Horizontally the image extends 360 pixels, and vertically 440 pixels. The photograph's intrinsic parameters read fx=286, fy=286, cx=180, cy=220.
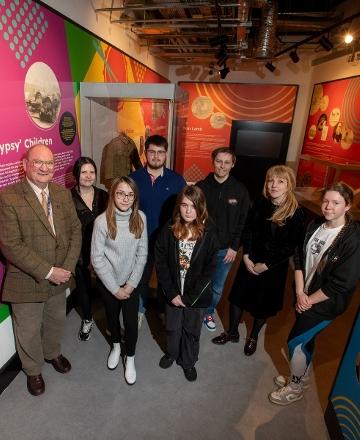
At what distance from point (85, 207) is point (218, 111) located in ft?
18.2

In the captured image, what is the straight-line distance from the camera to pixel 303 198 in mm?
4934

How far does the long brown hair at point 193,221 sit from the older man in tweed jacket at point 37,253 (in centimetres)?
73

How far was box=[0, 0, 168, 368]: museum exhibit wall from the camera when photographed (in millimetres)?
1966

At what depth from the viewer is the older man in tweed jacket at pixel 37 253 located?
173 centimetres

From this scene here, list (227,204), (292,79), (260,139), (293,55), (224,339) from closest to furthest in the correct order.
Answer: (227,204), (224,339), (293,55), (292,79), (260,139)

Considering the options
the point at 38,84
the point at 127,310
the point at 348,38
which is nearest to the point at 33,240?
the point at 127,310

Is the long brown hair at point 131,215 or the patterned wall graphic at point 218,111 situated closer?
the long brown hair at point 131,215

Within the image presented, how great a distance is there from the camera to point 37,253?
1841 millimetres

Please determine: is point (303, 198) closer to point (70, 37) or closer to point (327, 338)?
point (327, 338)

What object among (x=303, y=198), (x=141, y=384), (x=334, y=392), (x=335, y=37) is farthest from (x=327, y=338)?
(x=335, y=37)

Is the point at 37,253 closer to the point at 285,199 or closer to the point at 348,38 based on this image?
the point at 285,199

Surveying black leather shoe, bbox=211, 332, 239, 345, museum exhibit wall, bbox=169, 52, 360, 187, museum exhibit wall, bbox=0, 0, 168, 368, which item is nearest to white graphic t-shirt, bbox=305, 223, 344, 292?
black leather shoe, bbox=211, 332, 239, 345

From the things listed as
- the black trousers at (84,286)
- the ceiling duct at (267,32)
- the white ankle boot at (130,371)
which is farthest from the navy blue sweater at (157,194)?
the ceiling duct at (267,32)

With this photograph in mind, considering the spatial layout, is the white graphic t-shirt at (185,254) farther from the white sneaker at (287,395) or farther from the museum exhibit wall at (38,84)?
the museum exhibit wall at (38,84)
